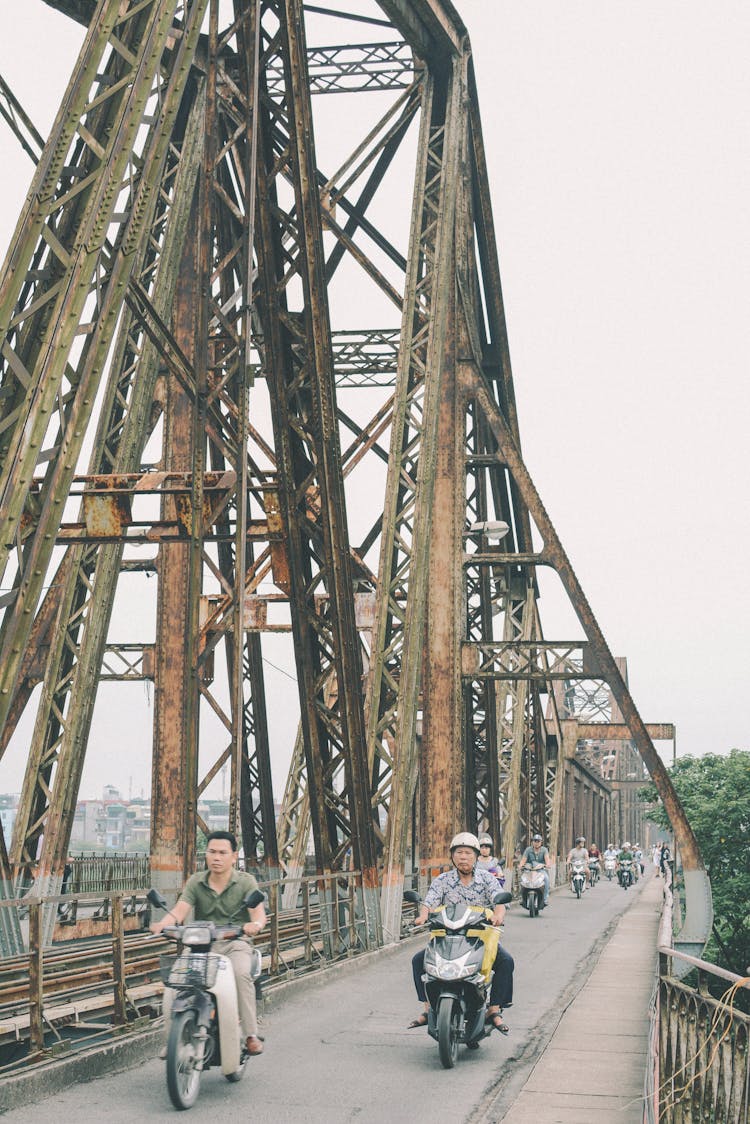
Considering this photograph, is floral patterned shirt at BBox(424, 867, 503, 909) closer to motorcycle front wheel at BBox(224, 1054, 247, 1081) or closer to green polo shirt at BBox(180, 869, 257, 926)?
green polo shirt at BBox(180, 869, 257, 926)

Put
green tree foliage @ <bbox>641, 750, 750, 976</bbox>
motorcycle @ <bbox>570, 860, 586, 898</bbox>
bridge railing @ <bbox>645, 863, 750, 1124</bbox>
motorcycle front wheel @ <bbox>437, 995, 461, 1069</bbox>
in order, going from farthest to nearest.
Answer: green tree foliage @ <bbox>641, 750, 750, 976</bbox>, motorcycle @ <bbox>570, 860, 586, 898</bbox>, motorcycle front wheel @ <bbox>437, 995, 461, 1069</bbox>, bridge railing @ <bbox>645, 863, 750, 1124</bbox>

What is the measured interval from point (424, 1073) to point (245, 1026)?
4.29 ft

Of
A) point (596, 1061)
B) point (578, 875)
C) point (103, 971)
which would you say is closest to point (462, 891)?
point (596, 1061)

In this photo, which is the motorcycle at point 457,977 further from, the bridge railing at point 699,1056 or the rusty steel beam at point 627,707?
the rusty steel beam at point 627,707

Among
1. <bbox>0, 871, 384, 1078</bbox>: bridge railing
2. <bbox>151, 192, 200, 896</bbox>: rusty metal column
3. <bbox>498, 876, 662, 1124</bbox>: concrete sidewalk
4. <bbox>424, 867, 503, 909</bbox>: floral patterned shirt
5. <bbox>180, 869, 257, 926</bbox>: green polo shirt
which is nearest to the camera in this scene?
<bbox>498, 876, 662, 1124</bbox>: concrete sidewalk

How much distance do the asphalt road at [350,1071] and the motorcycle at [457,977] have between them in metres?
0.18

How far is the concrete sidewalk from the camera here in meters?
7.12

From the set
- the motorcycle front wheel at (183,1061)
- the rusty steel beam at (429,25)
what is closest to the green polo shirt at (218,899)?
the motorcycle front wheel at (183,1061)

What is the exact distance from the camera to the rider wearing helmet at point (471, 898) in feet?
31.1

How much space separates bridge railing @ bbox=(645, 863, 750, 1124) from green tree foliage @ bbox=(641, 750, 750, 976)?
1411 inches

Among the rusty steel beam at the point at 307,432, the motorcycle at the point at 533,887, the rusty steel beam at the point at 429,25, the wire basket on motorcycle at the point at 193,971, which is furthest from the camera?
the motorcycle at the point at 533,887

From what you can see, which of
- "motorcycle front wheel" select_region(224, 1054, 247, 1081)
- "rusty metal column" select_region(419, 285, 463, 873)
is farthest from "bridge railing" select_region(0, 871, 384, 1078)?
"rusty metal column" select_region(419, 285, 463, 873)

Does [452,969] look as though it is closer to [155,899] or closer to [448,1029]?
[448,1029]

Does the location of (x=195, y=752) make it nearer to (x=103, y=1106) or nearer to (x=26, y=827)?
(x=103, y=1106)
